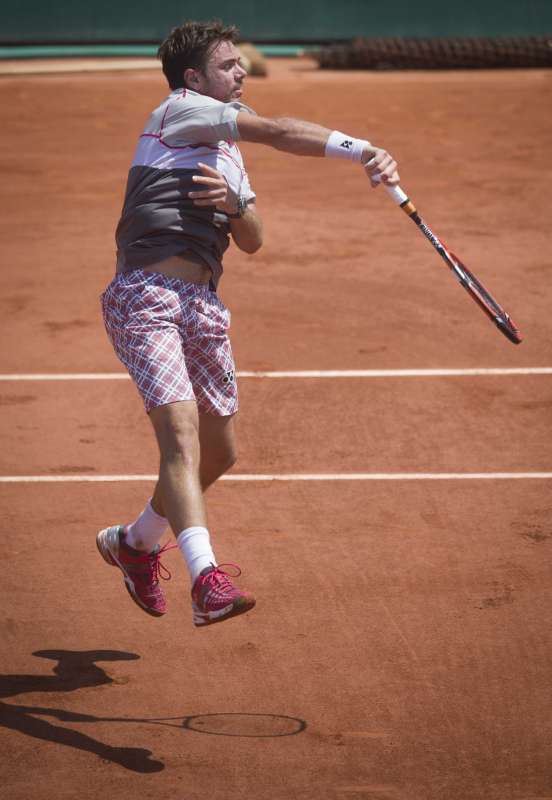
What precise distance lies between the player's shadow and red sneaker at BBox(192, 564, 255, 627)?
2.07 ft

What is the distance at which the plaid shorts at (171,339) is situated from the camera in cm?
480

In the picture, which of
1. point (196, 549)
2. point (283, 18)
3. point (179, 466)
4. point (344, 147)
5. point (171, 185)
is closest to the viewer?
point (196, 549)

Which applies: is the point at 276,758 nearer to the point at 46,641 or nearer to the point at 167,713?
the point at 167,713

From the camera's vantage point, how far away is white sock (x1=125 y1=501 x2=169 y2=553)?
541 cm

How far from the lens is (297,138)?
4.79 metres

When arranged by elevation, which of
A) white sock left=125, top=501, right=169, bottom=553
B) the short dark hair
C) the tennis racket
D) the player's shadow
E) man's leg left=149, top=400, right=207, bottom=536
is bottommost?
the player's shadow

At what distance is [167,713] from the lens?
493 centimetres

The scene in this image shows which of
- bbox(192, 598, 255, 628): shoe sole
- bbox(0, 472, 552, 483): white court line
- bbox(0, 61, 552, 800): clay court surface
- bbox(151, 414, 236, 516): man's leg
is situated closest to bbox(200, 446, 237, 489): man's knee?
bbox(151, 414, 236, 516): man's leg

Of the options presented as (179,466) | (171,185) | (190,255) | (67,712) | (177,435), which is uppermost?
(171,185)

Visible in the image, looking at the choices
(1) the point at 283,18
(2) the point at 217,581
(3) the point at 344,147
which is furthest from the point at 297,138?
(1) the point at 283,18

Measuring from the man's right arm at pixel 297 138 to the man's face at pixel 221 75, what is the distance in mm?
387

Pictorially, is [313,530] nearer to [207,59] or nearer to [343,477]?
[343,477]

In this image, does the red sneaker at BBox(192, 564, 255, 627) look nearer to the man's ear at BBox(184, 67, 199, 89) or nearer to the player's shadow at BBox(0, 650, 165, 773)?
the player's shadow at BBox(0, 650, 165, 773)

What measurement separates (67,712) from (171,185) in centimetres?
230
